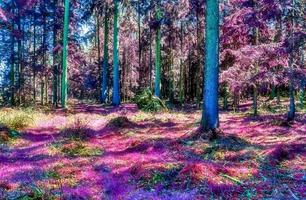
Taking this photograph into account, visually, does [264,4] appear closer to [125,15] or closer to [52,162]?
[52,162]

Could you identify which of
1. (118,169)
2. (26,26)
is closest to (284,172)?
(118,169)

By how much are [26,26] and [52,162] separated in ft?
102

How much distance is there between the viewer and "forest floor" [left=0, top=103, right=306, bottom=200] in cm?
741

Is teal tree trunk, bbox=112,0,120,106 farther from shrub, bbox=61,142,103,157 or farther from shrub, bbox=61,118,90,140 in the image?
shrub, bbox=61,142,103,157

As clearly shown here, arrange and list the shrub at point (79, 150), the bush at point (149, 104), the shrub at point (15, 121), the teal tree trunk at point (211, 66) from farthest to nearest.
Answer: the bush at point (149, 104) → the shrub at point (15, 121) → the teal tree trunk at point (211, 66) → the shrub at point (79, 150)

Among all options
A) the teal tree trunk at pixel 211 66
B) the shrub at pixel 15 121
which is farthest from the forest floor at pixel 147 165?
the teal tree trunk at pixel 211 66

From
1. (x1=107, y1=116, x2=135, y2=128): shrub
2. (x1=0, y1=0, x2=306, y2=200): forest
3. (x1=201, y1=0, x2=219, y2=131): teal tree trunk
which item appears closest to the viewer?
(x1=0, y1=0, x2=306, y2=200): forest

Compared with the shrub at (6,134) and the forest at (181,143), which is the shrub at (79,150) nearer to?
the forest at (181,143)

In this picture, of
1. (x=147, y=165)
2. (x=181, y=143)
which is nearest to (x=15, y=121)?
(x=181, y=143)

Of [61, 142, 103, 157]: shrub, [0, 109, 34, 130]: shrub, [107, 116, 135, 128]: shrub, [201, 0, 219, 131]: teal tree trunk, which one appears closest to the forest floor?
[61, 142, 103, 157]: shrub

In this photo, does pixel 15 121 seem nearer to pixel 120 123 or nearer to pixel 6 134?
pixel 6 134

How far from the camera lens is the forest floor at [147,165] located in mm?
7414

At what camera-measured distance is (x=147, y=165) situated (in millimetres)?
9117

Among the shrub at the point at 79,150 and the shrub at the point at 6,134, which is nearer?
the shrub at the point at 79,150
